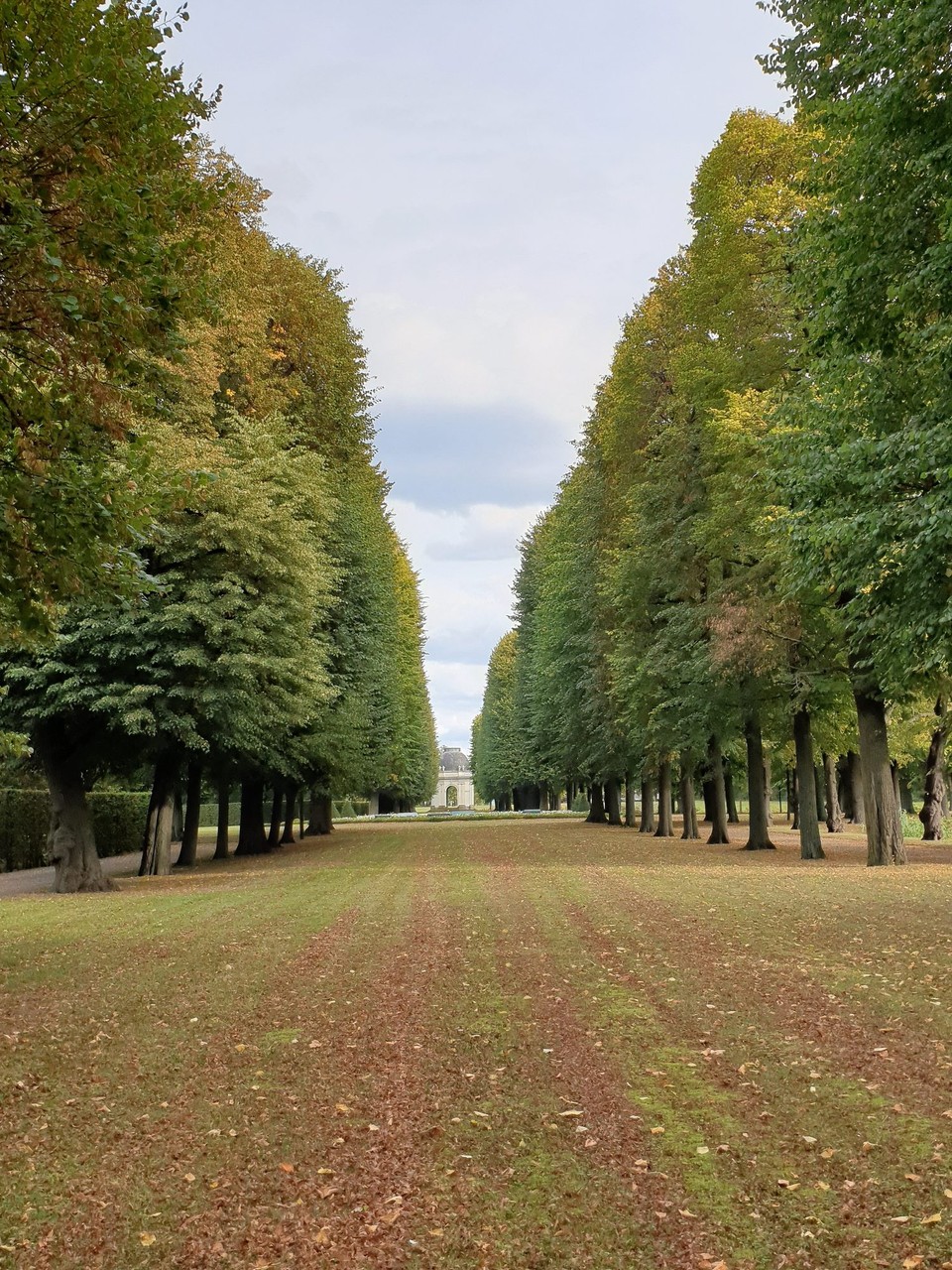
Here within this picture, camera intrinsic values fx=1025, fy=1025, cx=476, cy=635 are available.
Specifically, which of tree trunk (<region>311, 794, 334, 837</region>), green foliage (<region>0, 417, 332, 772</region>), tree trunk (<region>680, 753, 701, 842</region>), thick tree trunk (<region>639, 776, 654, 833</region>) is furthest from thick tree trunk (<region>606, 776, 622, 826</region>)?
green foliage (<region>0, 417, 332, 772</region>)

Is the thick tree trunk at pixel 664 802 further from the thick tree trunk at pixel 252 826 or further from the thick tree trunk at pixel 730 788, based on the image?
the thick tree trunk at pixel 252 826

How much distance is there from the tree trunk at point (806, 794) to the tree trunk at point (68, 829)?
15179mm

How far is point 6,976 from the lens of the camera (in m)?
10.0

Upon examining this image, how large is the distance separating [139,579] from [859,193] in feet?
27.9

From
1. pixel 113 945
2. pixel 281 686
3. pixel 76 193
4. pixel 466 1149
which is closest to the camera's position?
pixel 466 1149

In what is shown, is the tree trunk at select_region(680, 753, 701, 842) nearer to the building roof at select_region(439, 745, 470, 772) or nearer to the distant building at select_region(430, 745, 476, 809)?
the distant building at select_region(430, 745, 476, 809)

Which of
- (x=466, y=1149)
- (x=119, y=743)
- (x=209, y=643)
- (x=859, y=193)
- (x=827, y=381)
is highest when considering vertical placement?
(x=859, y=193)

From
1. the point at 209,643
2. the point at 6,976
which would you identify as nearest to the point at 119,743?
the point at 209,643

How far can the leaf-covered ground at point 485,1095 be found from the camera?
4.23m

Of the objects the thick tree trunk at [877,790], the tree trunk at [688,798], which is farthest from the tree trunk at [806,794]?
the tree trunk at [688,798]

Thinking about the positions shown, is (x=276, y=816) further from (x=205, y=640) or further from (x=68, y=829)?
(x=205, y=640)

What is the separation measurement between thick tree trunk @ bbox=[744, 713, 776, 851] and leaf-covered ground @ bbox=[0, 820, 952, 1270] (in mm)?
13653

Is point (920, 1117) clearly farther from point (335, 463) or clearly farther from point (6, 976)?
point (335, 463)

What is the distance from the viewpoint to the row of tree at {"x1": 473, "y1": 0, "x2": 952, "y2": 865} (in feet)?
33.7
